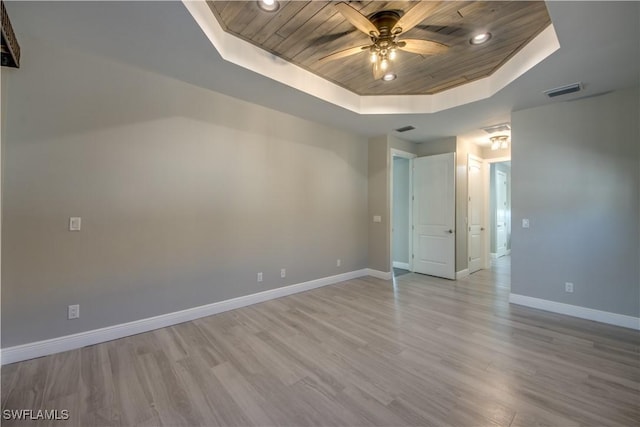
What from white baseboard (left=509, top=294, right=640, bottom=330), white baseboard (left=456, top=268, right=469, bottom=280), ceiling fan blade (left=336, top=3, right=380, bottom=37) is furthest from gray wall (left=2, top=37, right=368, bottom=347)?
white baseboard (left=509, top=294, right=640, bottom=330)

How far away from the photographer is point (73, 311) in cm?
238

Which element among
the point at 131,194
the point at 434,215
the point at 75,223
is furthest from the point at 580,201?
the point at 75,223

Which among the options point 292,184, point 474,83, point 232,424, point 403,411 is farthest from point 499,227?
point 232,424

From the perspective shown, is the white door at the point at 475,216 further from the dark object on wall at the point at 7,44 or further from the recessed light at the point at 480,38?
the dark object on wall at the point at 7,44

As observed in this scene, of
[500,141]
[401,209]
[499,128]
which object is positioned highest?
[499,128]

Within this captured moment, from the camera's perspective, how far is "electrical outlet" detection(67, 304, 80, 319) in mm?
2367

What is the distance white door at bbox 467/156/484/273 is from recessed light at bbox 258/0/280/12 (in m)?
4.65

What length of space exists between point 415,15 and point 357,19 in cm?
42

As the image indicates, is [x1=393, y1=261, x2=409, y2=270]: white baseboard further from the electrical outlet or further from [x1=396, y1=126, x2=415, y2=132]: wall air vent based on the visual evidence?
the electrical outlet

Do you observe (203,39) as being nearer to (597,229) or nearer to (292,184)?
(292,184)

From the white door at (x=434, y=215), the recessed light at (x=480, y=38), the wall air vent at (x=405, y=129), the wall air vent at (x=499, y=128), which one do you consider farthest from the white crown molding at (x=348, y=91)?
the white door at (x=434, y=215)

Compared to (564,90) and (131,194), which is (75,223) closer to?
(131,194)

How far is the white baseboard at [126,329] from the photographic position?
218 cm

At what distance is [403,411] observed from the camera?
1.69 metres
